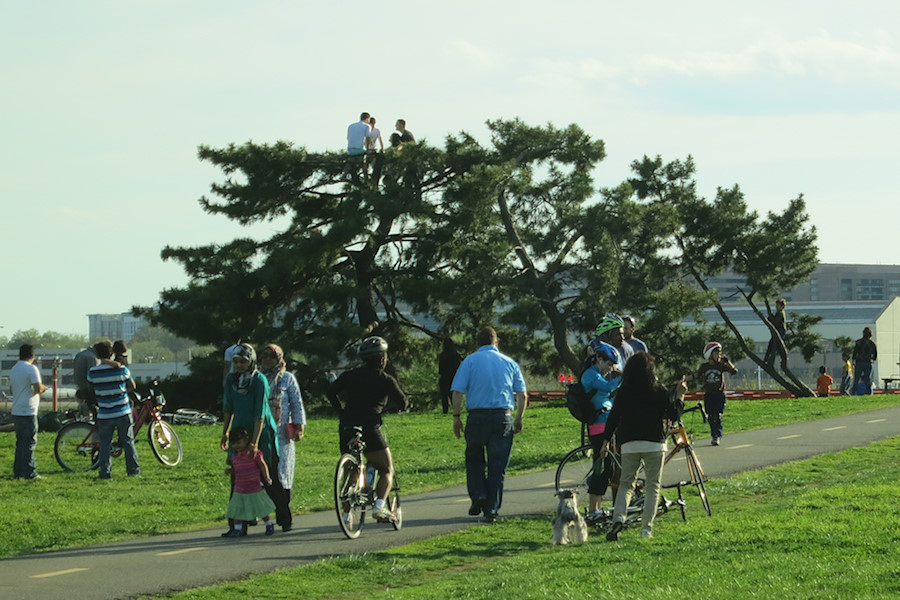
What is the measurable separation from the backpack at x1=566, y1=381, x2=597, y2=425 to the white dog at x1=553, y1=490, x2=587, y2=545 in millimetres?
1167

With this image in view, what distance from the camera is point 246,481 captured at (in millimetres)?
11773

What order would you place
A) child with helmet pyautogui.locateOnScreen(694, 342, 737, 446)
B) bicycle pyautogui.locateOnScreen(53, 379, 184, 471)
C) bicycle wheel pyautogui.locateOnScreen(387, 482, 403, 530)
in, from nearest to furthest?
bicycle wheel pyautogui.locateOnScreen(387, 482, 403, 530) → bicycle pyautogui.locateOnScreen(53, 379, 184, 471) → child with helmet pyautogui.locateOnScreen(694, 342, 737, 446)

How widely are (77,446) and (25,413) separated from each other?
1233mm

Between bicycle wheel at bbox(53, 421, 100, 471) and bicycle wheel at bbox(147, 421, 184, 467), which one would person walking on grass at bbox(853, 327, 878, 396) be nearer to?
bicycle wheel at bbox(147, 421, 184, 467)

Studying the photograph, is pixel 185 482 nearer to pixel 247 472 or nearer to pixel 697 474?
pixel 247 472

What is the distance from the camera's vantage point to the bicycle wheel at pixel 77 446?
17938 millimetres

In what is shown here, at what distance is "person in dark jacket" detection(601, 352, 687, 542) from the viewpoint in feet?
35.4

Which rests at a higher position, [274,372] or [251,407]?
[274,372]

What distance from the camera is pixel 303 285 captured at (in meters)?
33.9

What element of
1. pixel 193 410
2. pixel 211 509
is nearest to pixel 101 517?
pixel 211 509

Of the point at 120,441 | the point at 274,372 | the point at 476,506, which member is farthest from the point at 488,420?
the point at 120,441

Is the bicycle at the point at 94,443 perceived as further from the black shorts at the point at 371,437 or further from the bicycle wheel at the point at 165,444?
the black shorts at the point at 371,437

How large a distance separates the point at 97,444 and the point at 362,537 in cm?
755

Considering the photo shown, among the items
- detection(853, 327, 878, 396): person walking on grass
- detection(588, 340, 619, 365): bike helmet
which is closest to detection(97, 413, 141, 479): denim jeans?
detection(588, 340, 619, 365): bike helmet
